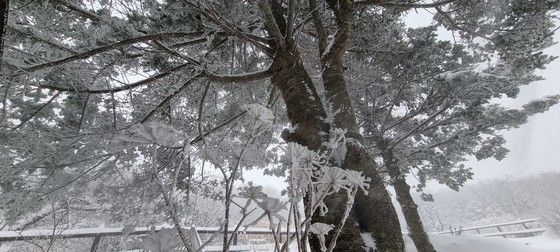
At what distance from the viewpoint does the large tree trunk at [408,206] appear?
6.09 metres

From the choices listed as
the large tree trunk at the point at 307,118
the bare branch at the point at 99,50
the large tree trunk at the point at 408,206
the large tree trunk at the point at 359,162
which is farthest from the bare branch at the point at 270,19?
the large tree trunk at the point at 408,206

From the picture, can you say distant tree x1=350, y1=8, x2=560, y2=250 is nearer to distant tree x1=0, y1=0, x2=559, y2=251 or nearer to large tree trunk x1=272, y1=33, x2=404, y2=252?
distant tree x1=0, y1=0, x2=559, y2=251

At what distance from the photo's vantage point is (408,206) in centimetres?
677

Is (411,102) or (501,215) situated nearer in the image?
(411,102)

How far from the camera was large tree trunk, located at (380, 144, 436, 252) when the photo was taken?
609 cm

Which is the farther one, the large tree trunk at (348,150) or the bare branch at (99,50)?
the bare branch at (99,50)

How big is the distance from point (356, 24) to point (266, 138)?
9.42 ft

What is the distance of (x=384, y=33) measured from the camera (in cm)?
527

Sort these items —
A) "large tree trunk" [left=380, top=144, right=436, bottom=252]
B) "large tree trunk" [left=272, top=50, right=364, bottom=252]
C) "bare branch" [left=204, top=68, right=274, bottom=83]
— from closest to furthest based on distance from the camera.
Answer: "large tree trunk" [left=272, top=50, right=364, bottom=252], "bare branch" [left=204, top=68, right=274, bottom=83], "large tree trunk" [left=380, top=144, right=436, bottom=252]

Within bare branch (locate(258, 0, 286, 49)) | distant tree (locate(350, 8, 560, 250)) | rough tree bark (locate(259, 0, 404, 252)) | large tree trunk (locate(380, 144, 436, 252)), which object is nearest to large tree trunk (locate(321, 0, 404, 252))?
rough tree bark (locate(259, 0, 404, 252))

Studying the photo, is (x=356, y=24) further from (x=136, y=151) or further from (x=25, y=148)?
(x=25, y=148)

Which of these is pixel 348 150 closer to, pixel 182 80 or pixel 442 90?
pixel 182 80

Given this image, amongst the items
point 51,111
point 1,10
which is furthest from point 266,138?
point 1,10

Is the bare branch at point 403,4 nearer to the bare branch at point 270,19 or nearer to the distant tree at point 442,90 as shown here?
the distant tree at point 442,90
